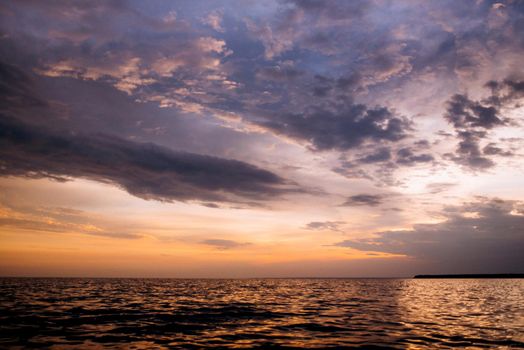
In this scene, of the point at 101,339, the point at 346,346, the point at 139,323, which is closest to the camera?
the point at 346,346

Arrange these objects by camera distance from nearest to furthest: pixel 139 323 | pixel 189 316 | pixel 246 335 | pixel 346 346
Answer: pixel 346 346 → pixel 246 335 → pixel 139 323 → pixel 189 316

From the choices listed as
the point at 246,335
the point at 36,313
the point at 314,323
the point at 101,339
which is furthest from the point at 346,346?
the point at 36,313

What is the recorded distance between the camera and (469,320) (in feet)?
93.2

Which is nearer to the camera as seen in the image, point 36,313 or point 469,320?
point 469,320

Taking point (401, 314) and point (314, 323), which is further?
point (401, 314)

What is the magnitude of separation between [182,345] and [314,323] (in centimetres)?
1116

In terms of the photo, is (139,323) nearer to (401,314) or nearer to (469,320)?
(401,314)

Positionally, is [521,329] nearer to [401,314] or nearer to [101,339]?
[401,314]

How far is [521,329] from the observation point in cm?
2388

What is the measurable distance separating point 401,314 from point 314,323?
10.5 m

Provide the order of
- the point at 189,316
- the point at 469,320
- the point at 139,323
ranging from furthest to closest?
the point at 189,316 < the point at 469,320 < the point at 139,323

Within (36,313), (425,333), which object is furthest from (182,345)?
(36,313)

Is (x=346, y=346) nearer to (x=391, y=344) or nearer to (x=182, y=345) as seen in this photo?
(x=391, y=344)

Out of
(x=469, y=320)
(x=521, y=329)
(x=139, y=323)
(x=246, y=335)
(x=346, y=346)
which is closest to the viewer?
(x=346, y=346)
